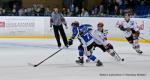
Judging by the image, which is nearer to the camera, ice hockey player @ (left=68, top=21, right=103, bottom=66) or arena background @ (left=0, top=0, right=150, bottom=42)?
ice hockey player @ (left=68, top=21, right=103, bottom=66)

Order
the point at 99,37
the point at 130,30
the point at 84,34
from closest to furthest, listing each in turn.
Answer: the point at 84,34 → the point at 99,37 → the point at 130,30

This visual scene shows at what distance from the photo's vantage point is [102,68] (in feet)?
35.1

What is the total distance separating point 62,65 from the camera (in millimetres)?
11273

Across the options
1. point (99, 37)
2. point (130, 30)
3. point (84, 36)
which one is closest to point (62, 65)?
point (84, 36)

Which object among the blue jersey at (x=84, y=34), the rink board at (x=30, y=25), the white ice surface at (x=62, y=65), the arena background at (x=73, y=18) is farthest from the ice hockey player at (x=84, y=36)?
the rink board at (x=30, y=25)

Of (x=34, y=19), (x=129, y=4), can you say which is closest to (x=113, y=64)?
(x=34, y=19)

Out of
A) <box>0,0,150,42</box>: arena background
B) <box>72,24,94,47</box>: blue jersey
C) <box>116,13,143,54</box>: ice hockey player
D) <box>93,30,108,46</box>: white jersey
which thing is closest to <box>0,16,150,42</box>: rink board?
<box>0,0,150,42</box>: arena background

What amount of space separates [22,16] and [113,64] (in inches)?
355

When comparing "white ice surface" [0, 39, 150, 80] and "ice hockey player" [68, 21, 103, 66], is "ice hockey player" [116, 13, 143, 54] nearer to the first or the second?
"white ice surface" [0, 39, 150, 80]

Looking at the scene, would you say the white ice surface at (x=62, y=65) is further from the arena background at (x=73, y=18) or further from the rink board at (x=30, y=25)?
the rink board at (x=30, y=25)

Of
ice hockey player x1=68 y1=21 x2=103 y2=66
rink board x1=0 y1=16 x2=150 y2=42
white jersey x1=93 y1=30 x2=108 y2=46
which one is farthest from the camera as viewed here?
rink board x1=0 y1=16 x2=150 y2=42

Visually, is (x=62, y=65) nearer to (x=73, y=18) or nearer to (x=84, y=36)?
(x=84, y=36)

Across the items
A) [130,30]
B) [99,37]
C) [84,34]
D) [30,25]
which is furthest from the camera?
[30,25]

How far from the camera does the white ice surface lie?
9.44 metres
